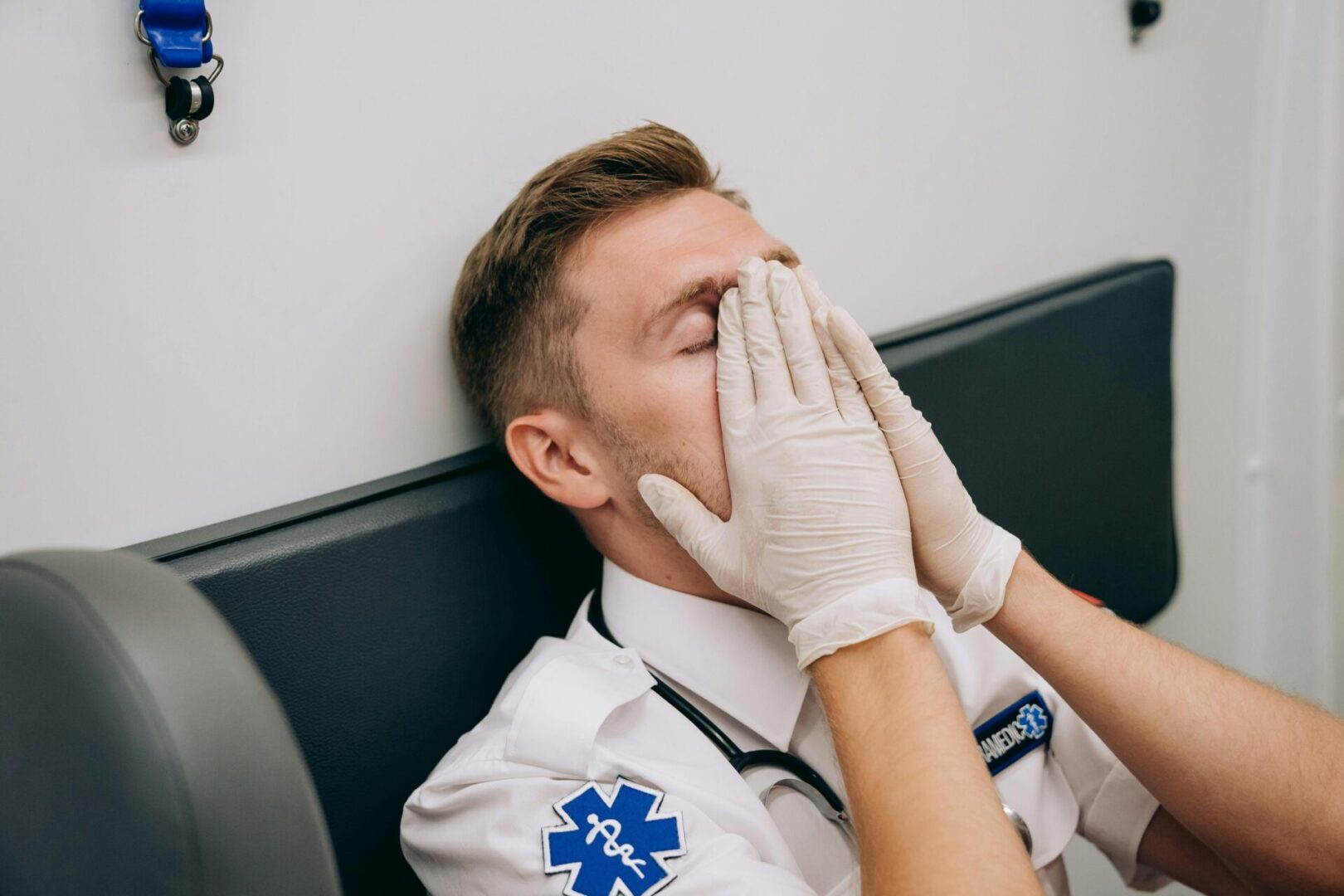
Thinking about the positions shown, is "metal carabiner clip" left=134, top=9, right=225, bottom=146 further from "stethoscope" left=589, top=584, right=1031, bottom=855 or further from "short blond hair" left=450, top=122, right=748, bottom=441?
"stethoscope" left=589, top=584, right=1031, bottom=855

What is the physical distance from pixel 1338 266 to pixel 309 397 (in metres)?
2.08

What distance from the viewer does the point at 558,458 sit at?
42.7 inches

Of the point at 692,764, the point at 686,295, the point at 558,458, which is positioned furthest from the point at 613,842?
the point at 686,295

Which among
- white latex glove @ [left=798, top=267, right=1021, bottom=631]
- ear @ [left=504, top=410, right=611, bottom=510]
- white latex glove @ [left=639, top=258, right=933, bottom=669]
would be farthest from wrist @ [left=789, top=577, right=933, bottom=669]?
ear @ [left=504, top=410, right=611, bottom=510]

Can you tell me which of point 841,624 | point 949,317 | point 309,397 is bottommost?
point 841,624

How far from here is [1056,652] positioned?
102cm

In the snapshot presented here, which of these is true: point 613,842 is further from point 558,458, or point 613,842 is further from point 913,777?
point 558,458

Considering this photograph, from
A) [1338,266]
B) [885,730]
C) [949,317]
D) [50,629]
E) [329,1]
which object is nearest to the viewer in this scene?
[50,629]

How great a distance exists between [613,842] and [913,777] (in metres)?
0.25

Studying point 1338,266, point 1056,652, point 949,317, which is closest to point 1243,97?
point 1338,266

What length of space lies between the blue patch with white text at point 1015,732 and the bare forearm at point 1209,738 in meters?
0.14

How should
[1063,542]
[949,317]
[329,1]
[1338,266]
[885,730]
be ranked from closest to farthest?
[885,730], [329,1], [949,317], [1063,542], [1338,266]

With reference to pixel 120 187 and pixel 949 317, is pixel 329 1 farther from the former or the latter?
pixel 949 317

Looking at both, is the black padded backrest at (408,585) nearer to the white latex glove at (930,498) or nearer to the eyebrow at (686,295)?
the eyebrow at (686,295)
